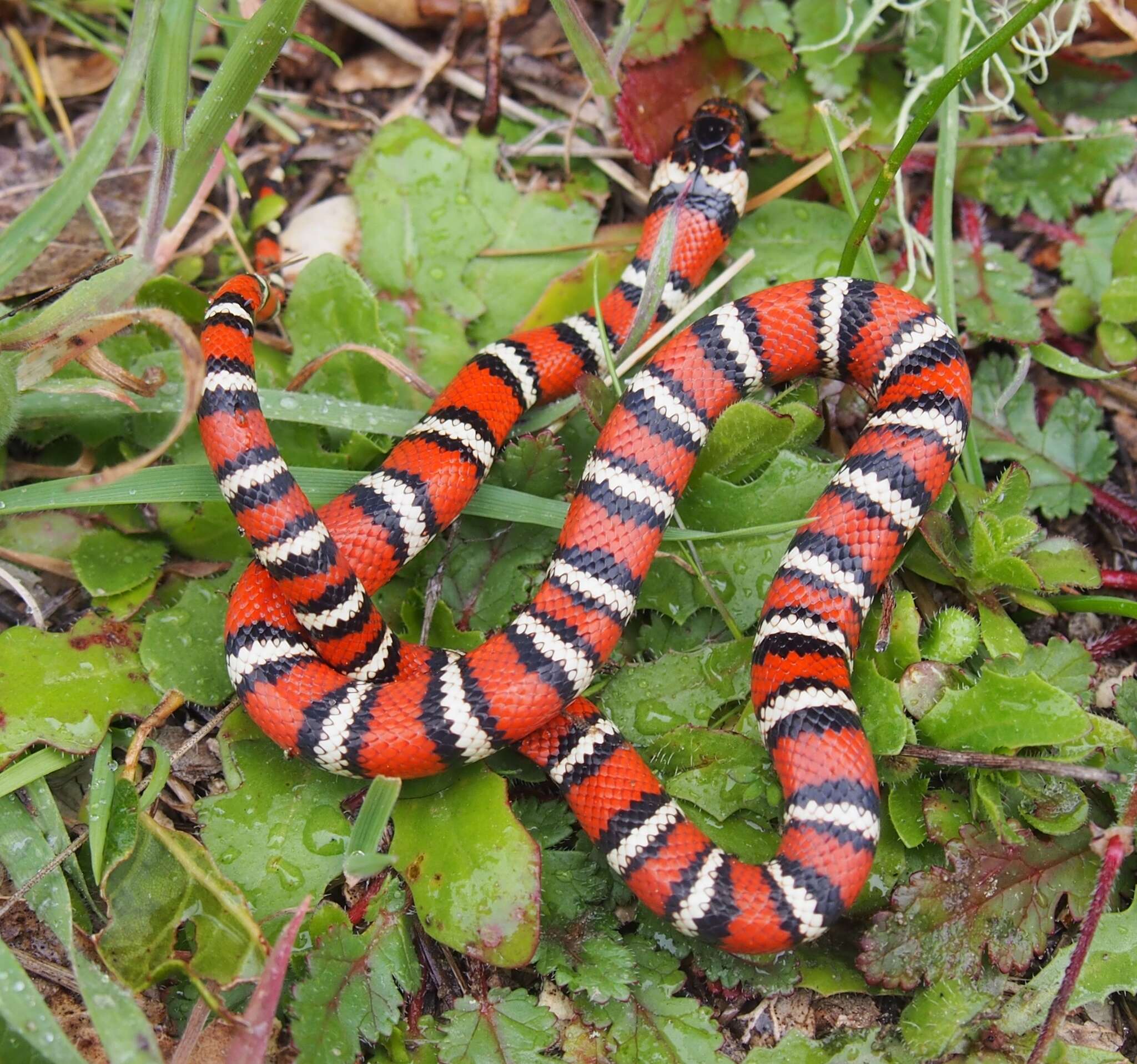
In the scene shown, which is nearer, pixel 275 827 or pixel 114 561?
pixel 275 827

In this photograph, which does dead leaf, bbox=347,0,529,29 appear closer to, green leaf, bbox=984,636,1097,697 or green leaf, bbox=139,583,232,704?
green leaf, bbox=139,583,232,704

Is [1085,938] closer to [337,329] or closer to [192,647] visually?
[192,647]

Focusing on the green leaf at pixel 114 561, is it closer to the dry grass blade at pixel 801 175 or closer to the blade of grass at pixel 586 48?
the blade of grass at pixel 586 48

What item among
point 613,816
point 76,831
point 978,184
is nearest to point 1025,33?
point 978,184

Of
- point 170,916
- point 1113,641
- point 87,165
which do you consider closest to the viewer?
point 87,165

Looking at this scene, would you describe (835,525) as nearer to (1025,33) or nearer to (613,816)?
(613,816)

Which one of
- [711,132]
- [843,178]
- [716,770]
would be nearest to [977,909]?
[716,770]

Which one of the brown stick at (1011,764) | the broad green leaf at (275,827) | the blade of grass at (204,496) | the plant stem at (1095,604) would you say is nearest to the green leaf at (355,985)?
the broad green leaf at (275,827)
